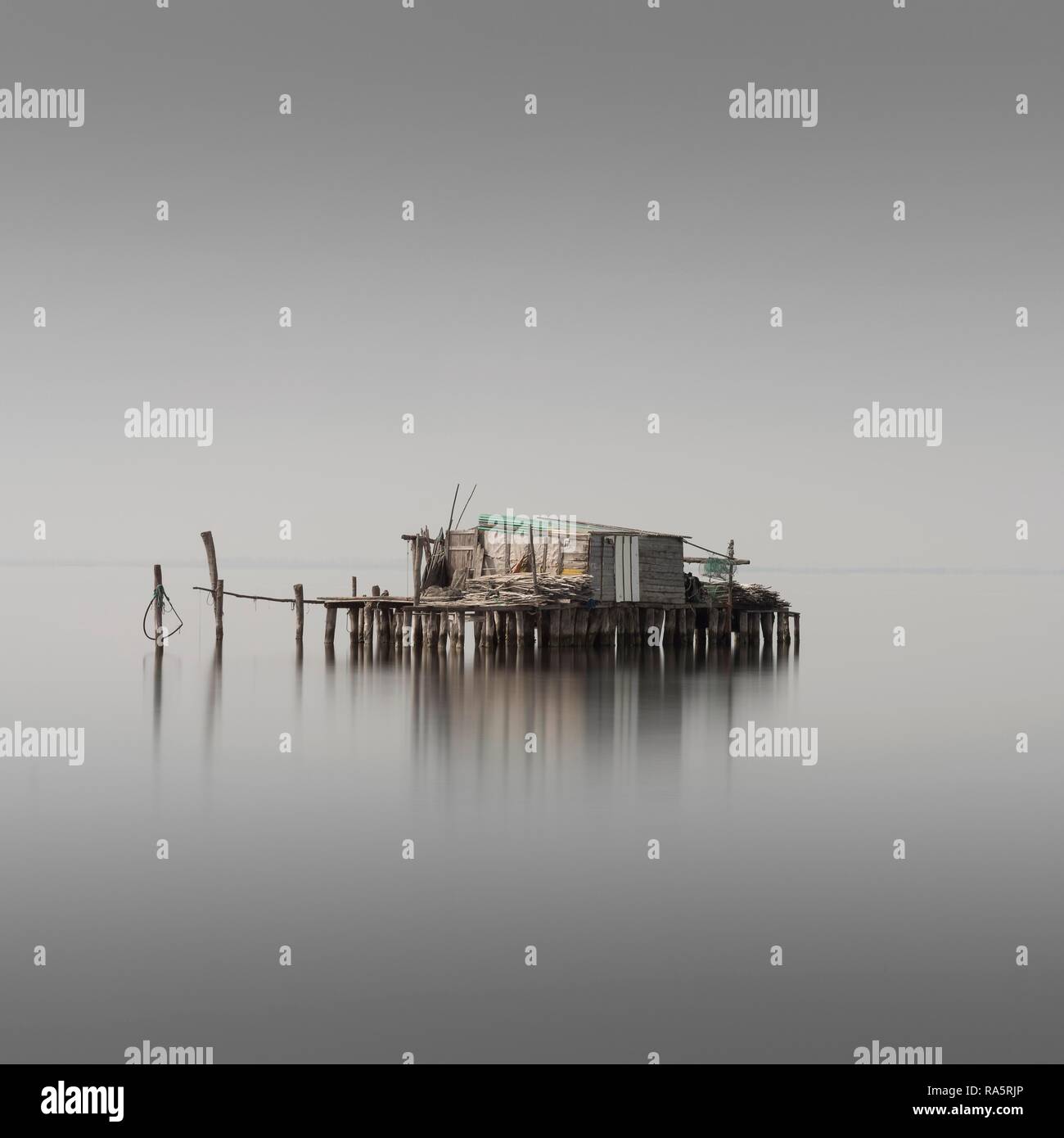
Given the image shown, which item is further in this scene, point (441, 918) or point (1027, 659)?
point (1027, 659)

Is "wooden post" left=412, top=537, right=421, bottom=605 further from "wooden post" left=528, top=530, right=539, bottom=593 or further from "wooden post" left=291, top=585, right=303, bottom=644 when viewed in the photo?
"wooden post" left=291, top=585, right=303, bottom=644

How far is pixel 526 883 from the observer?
15.6 metres

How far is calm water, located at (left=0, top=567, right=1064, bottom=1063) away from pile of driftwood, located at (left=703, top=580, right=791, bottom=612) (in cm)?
1884

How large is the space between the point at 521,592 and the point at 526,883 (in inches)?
1146

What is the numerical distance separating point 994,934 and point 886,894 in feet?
5.31

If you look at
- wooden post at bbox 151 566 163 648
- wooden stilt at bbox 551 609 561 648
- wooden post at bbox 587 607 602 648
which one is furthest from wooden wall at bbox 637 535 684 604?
wooden post at bbox 151 566 163 648

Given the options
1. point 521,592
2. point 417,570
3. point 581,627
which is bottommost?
point 581,627

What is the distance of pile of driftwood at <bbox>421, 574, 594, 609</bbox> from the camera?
44.3m

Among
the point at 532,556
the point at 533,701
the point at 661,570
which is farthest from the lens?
the point at 661,570

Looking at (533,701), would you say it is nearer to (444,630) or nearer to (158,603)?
(444,630)

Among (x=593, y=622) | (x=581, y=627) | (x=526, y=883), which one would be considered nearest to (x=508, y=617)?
(x=581, y=627)

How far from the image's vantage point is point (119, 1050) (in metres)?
11.0
